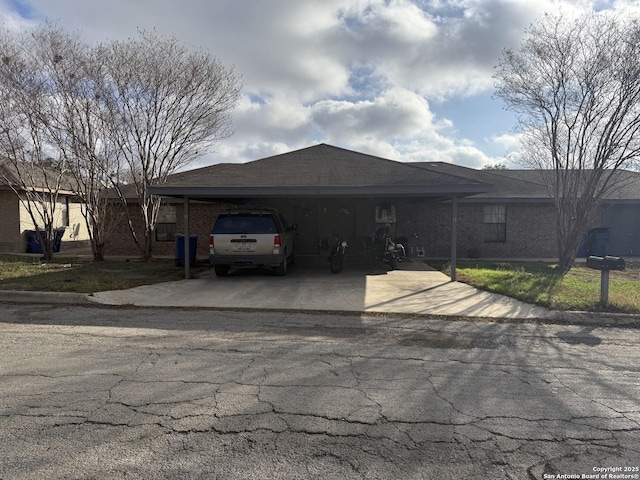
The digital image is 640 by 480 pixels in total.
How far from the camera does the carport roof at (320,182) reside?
10.5 meters

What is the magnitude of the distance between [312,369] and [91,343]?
3.13 metres

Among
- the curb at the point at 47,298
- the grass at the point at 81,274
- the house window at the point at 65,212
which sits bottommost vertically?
the curb at the point at 47,298

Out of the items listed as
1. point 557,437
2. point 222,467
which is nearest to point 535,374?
point 557,437

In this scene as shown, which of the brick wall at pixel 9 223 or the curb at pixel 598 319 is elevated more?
the brick wall at pixel 9 223

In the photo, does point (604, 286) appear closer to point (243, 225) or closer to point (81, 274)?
point (243, 225)

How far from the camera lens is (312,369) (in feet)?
15.3

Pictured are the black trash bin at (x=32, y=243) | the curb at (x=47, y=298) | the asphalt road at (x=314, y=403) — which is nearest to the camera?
the asphalt road at (x=314, y=403)

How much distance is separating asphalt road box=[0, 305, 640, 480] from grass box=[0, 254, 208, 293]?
3.31 meters

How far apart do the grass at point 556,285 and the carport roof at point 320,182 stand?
2.45 metres

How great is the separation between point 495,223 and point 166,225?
13714 mm

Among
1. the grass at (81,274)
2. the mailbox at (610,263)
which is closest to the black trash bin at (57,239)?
the grass at (81,274)

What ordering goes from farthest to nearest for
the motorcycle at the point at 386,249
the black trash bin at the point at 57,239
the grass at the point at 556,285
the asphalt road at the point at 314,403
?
the black trash bin at the point at 57,239, the motorcycle at the point at 386,249, the grass at the point at 556,285, the asphalt road at the point at 314,403

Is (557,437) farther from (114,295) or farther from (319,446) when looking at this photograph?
(114,295)

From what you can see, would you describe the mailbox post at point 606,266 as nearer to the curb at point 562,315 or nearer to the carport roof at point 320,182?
the curb at point 562,315
